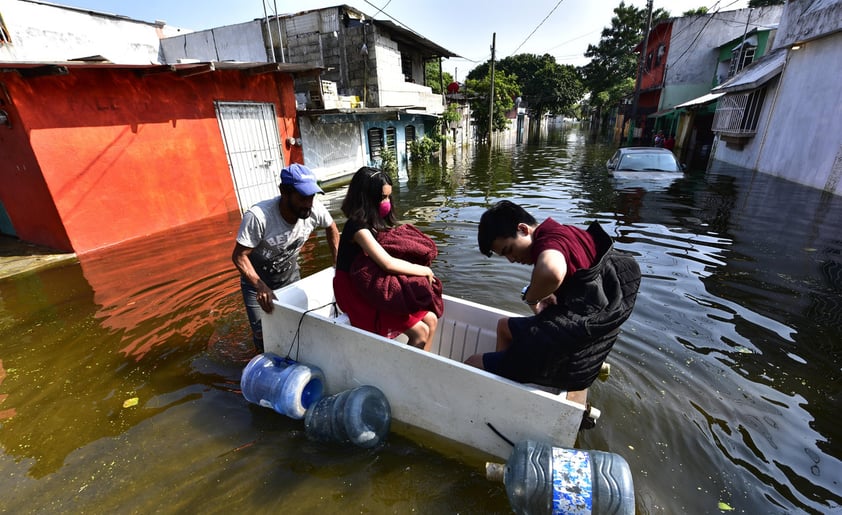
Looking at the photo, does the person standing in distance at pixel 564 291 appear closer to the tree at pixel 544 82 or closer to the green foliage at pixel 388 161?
the green foliage at pixel 388 161

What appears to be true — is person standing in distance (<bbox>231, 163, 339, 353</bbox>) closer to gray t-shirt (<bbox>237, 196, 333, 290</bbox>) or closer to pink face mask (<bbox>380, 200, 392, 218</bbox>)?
gray t-shirt (<bbox>237, 196, 333, 290</bbox>)

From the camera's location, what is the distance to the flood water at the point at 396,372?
2.46 meters

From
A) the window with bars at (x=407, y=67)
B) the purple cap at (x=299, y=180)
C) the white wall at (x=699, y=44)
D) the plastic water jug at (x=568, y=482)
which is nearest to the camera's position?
the plastic water jug at (x=568, y=482)

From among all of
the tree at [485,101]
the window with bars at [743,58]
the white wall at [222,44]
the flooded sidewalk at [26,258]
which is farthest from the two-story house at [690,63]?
the flooded sidewalk at [26,258]

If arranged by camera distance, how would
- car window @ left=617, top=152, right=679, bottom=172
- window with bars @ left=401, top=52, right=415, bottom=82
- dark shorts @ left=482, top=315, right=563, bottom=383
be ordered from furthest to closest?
window with bars @ left=401, top=52, right=415, bottom=82, car window @ left=617, top=152, right=679, bottom=172, dark shorts @ left=482, top=315, right=563, bottom=383

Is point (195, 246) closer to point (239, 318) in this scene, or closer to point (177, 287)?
point (177, 287)

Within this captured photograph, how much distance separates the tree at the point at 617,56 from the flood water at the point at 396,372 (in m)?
38.4

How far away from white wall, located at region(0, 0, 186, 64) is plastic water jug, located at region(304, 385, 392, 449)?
43.6 feet

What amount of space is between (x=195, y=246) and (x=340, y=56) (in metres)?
12.1

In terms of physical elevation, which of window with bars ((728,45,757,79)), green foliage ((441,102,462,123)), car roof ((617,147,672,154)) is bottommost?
car roof ((617,147,672,154))

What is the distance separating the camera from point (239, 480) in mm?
2568

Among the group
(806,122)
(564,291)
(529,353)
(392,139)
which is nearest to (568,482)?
(529,353)

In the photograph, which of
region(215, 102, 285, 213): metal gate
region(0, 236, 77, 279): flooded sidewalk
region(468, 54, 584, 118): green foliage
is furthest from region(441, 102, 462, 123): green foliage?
region(468, 54, 584, 118): green foliage

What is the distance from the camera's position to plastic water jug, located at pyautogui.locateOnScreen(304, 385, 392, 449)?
261 cm
